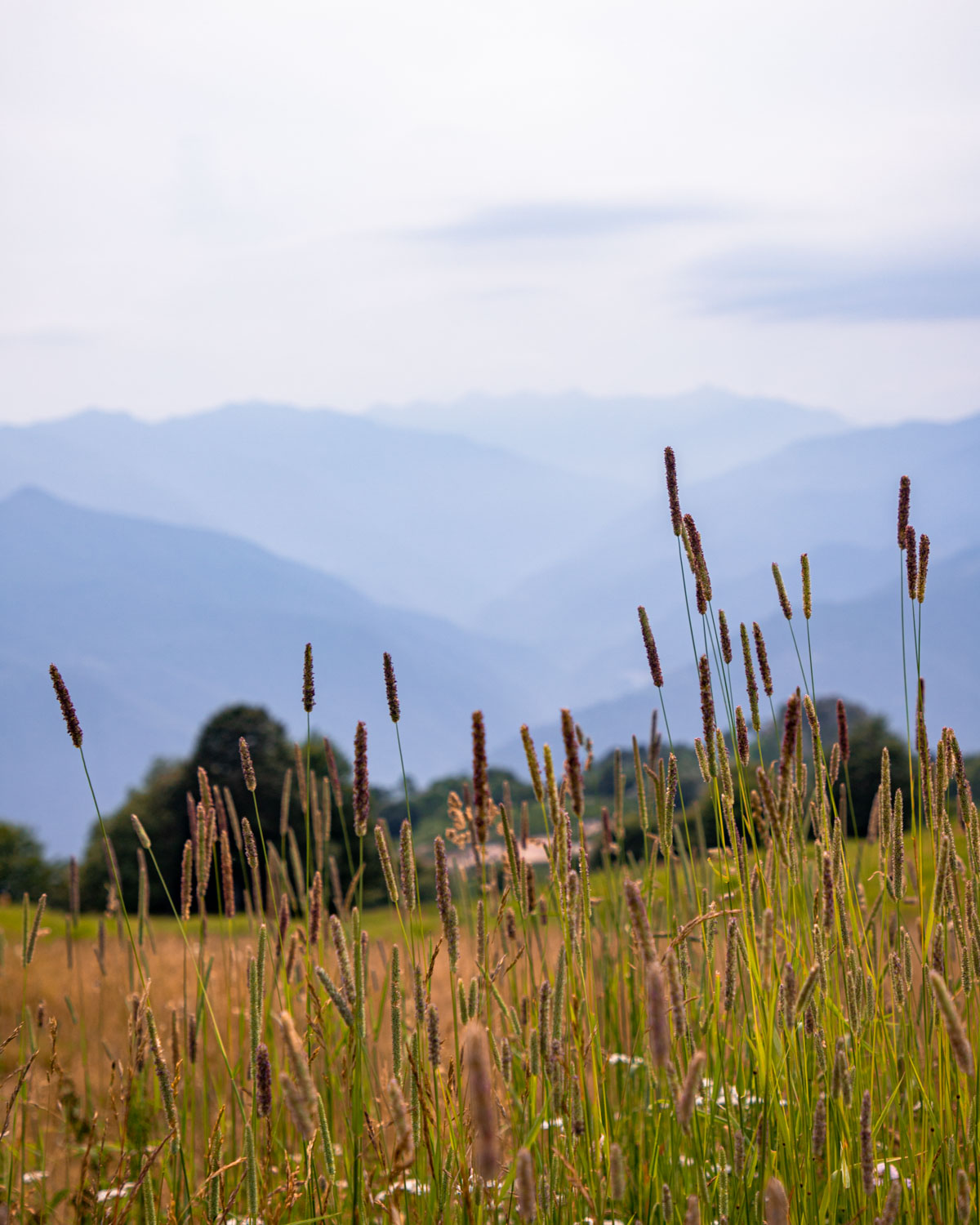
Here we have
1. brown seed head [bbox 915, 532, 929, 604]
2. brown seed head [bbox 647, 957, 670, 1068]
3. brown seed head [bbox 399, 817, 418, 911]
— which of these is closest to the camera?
brown seed head [bbox 647, 957, 670, 1068]

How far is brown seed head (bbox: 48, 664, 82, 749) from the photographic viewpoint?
1.24 m

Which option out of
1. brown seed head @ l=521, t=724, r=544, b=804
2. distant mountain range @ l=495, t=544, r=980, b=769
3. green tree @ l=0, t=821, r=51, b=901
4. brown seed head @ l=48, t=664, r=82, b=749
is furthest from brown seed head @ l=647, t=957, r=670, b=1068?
distant mountain range @ l=495, t=544, r=980, b=769

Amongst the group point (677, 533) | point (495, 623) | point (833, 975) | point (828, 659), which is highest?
point (495, 623)

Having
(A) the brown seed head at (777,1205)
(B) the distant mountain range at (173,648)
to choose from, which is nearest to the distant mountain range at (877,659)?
(B) the distant mountain range at (173,648)

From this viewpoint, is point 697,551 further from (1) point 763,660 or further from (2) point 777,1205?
(2) point 777,1205

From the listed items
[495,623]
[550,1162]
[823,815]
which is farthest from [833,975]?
[495,623]

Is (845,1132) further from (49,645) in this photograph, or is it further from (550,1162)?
(49,645)

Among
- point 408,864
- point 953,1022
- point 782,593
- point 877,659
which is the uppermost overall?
point 877,659

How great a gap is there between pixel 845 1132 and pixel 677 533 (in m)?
0.89

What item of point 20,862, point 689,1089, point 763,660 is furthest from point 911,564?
point 20,862

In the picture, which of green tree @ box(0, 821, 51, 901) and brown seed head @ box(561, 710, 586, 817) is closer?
brown seed head @ box(561, 710, 586, 817)

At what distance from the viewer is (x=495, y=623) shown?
484ft

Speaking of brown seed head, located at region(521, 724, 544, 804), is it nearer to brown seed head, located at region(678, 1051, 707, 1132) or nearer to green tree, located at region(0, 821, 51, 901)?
brown seed head, located at region(678, 1051, 707, 1132)

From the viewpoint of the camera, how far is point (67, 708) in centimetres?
125
